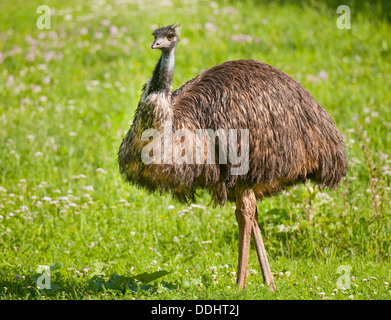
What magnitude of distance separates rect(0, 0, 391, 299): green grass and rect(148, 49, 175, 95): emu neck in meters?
1.44

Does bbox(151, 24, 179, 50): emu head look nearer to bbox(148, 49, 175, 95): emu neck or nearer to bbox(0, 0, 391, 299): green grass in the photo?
Result: bbox(148, 49, 175, 95): emu neck

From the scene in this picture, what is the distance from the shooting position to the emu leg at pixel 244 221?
515 cm

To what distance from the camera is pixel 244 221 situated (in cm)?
521

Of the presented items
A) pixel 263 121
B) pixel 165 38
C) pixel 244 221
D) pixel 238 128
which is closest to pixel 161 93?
pixel 165 38

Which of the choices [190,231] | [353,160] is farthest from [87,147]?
[353,160]

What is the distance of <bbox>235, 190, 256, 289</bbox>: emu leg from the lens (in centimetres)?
515

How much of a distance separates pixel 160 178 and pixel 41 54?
7.92m

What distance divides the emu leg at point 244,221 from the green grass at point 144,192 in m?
0.18

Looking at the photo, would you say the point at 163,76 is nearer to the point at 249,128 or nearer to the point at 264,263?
Answer: the point at 249,128

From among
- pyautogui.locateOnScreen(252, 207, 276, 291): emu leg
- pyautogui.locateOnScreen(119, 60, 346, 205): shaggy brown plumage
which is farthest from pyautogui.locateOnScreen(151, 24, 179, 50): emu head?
pyautogui.locateOnScreen(252, 207, 276, 291): emu leg

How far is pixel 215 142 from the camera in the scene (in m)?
4.91

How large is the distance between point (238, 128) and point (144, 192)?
2.88 metres
